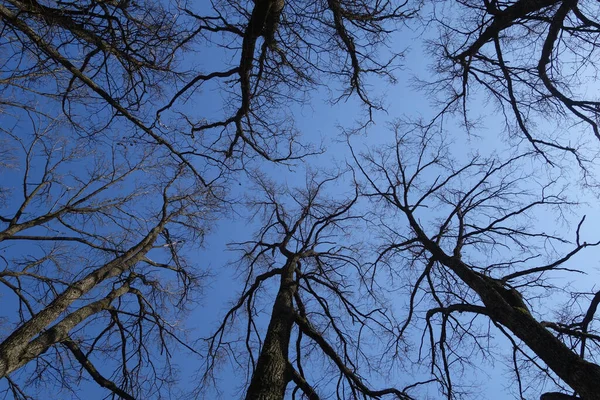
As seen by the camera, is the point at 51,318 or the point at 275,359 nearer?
the point at 275,359

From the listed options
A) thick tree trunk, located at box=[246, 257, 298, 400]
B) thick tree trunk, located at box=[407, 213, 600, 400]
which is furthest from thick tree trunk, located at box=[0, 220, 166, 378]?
thick tree trunk, located at box=[407, 213, 600, 400]

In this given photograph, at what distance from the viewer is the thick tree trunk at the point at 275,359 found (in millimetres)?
4180

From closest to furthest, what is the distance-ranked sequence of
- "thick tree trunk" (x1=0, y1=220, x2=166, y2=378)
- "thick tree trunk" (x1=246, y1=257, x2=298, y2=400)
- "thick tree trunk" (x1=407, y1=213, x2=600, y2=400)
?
"thick tree trunk" (x1=407, y1=213, x2=600, y2=400) < "thick tree trunk" (x1=246, y1=257, x2=298, y2=400) < "thick tree trunk" (x1=0, y1=220, x2=166, y2=378)

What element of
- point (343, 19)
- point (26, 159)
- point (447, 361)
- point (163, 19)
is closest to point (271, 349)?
point (447, 361)

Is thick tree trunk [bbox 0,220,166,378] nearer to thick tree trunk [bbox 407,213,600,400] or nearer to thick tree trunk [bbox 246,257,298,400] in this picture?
thick tree trunk [bbox 246,257,298,400]

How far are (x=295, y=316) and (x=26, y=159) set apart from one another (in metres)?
5.02

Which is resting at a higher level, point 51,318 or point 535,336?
point 51,318

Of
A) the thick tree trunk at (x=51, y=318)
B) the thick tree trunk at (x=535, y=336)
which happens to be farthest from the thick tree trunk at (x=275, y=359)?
the thick tree trunk at (x=51, y=318)

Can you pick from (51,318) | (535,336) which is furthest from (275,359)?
(51,318)

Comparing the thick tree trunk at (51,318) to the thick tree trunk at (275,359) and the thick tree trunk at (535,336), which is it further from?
the thick tree trunk at (535,336)

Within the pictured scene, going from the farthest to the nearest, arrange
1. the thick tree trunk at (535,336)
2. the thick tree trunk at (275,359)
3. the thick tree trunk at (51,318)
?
1. the thick tree trunk at (51,318)
2. the thick tree trunk at (275,359)
3. the thick tree trunk at (535,336)

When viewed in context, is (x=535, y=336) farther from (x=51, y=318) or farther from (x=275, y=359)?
(x=51, y=318)

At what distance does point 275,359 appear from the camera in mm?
4547

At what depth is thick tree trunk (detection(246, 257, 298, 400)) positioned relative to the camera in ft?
13.7
